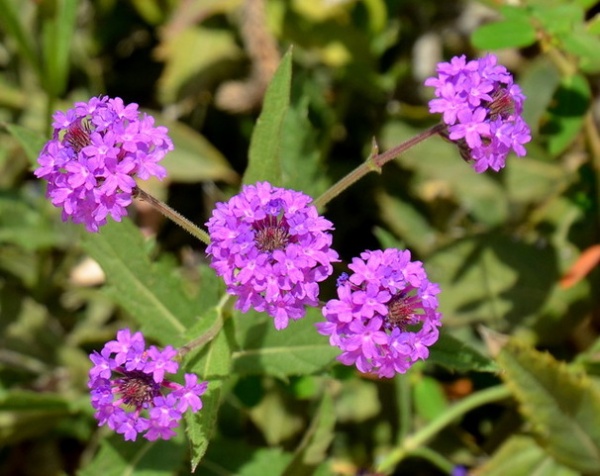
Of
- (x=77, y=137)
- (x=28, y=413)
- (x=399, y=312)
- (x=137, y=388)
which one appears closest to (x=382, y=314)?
(x=399, y=312)

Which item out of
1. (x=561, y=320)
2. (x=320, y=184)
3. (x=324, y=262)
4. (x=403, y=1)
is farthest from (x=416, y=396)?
(x=403, y=1)

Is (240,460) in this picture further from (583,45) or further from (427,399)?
(583,45)

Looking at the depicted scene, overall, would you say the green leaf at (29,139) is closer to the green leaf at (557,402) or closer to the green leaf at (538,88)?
the green leaf at (557,402)

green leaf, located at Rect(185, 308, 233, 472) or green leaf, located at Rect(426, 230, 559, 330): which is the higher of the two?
green leaf, located at Rect(426, 230, 559, 330)

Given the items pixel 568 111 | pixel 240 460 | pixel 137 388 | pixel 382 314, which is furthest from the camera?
pixel 568 111

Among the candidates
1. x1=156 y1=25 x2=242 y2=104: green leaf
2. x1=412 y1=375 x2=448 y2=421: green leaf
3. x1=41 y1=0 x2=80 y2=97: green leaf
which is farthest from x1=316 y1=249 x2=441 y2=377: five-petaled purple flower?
x1=156 y1=25 x2=242 y2=104: green leaf

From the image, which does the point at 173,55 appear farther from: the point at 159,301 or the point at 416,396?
the point at 416,396

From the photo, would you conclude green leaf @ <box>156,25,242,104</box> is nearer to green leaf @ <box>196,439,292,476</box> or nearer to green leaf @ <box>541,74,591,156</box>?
green leaf @ <box>541,74,591,156</box>

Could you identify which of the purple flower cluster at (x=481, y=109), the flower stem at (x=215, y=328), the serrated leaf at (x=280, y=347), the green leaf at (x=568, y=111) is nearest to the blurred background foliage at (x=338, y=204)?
the green leaf at (x=568, y=111)
